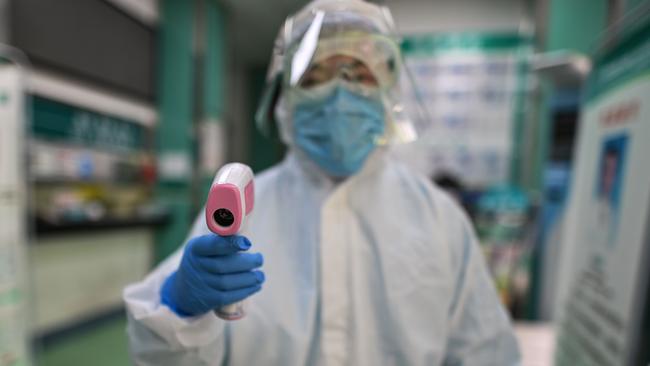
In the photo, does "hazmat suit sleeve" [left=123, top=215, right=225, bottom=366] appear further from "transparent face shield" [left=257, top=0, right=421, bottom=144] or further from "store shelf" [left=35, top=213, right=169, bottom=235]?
"store shelf" [left=35, top=213, right=169, bottom=235]

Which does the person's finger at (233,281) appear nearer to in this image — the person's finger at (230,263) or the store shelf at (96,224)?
the person's finger at (230,263)

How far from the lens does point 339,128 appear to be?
2.23 feet

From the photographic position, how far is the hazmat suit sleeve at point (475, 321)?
28.5 inches

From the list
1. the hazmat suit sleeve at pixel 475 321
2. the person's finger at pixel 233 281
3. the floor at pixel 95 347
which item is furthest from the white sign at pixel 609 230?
the person's finger at pixel 233 281

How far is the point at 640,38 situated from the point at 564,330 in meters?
0.86

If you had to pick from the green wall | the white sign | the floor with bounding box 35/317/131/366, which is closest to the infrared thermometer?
the white sign

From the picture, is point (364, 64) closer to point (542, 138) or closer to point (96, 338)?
point (542, 138)

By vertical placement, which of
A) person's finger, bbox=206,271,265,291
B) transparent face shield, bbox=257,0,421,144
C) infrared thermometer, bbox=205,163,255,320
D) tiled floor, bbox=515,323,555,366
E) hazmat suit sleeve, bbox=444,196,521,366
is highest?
transparent face shield, bbox=257,0,421,144

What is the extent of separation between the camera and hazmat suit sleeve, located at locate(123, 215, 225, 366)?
0.53 m

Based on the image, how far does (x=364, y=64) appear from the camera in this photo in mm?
687

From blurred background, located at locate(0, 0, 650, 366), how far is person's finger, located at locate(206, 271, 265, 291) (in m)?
0.18

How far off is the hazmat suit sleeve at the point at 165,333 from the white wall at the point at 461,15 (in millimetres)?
3292

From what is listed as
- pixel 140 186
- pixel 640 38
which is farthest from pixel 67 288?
pixel 640 38

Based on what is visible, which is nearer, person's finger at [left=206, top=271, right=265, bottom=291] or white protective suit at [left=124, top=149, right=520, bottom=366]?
person's finger at [left=206, top=271, right=265, bottom=291]
